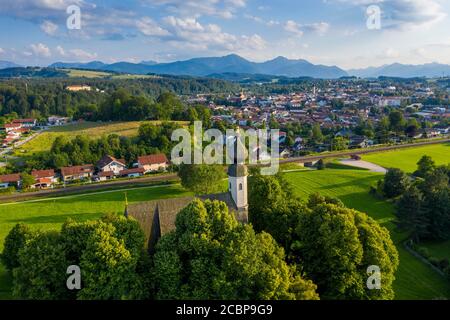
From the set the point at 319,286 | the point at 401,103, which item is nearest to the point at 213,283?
the point at 319,286

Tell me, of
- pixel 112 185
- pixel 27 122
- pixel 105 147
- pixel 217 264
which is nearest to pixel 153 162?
pixel 112 185

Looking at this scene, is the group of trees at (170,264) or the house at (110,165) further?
the house at (110,165)

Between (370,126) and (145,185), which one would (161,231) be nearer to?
(145,185)

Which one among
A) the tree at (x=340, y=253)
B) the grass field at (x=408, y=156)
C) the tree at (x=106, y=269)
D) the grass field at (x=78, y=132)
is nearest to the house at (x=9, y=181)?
the grass field at (x=78, y=132)

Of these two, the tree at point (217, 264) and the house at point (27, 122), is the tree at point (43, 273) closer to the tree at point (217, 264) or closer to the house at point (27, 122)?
the tree at point (217, 264)

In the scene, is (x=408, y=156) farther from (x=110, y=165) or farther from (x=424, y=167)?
(x=110, y=165)

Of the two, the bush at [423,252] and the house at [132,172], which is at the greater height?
the house at [132,172]

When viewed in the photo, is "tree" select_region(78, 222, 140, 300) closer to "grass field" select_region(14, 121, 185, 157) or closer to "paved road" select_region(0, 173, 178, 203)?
"paved road" select_region(0, 173, 178, 203)
